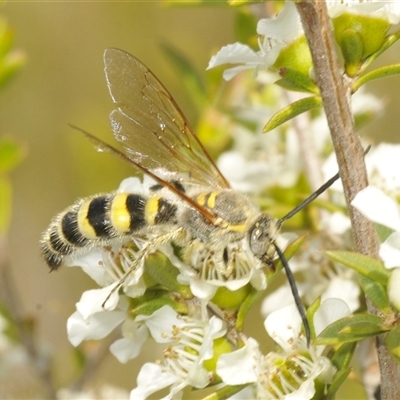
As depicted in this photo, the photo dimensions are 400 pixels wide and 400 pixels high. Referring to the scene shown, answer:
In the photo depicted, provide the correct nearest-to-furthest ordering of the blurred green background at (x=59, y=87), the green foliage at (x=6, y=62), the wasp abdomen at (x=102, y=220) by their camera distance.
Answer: the wasp abdomen at (x=102, y=220) < the green foliage at (x=6, y=62) < the blurred green background at (x=59, y=87)

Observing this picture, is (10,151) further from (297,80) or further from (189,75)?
(297,80)

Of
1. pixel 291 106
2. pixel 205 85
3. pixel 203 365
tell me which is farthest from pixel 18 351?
pixel 291 106

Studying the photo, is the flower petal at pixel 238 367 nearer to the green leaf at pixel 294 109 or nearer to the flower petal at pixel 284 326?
the flower petal at pixel 284 326

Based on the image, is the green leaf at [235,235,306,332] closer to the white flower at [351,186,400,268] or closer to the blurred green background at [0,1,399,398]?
the white flower at [351,186,400,268]

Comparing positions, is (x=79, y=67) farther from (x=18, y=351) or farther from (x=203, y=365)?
(x=203, y=365)

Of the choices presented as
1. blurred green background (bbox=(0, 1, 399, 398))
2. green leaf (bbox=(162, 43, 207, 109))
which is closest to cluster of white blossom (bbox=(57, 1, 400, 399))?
green leaf (bbox=(162, 43, 207, 109))

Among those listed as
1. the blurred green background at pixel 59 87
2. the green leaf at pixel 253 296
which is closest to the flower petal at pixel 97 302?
the green leaf at pixel 253 296
